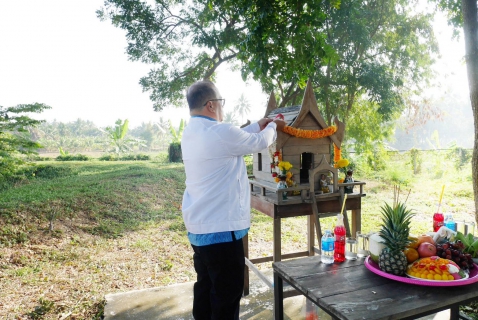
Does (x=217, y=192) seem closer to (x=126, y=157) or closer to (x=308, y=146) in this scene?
(x=308, y=146)

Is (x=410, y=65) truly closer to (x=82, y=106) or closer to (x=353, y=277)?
(x=353, y=277)

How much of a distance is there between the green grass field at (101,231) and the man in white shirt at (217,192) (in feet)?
5.58

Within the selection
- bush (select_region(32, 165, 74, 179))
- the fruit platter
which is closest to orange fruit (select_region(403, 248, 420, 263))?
the fruit platter

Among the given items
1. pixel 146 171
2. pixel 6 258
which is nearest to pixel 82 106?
pixel 146 171

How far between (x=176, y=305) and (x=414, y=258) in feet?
7.36

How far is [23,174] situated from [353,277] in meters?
8.49

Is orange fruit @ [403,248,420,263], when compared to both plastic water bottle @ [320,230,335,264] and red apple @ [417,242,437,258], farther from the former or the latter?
plastic water bottle @ [320,230,335,264]

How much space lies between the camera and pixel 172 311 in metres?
3.07

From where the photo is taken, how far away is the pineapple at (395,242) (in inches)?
65.9

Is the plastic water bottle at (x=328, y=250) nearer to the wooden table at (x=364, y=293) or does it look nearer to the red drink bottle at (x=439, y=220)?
the wooden table at (x=364, y=293)

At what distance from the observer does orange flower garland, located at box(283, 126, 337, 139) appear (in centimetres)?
275

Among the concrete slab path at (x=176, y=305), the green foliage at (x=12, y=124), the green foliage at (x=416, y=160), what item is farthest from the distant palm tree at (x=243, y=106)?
the concrete slab path at (x=176, y=305)

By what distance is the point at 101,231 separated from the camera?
5.92 meters

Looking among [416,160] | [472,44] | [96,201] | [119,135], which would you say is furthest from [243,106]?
[472,44]
